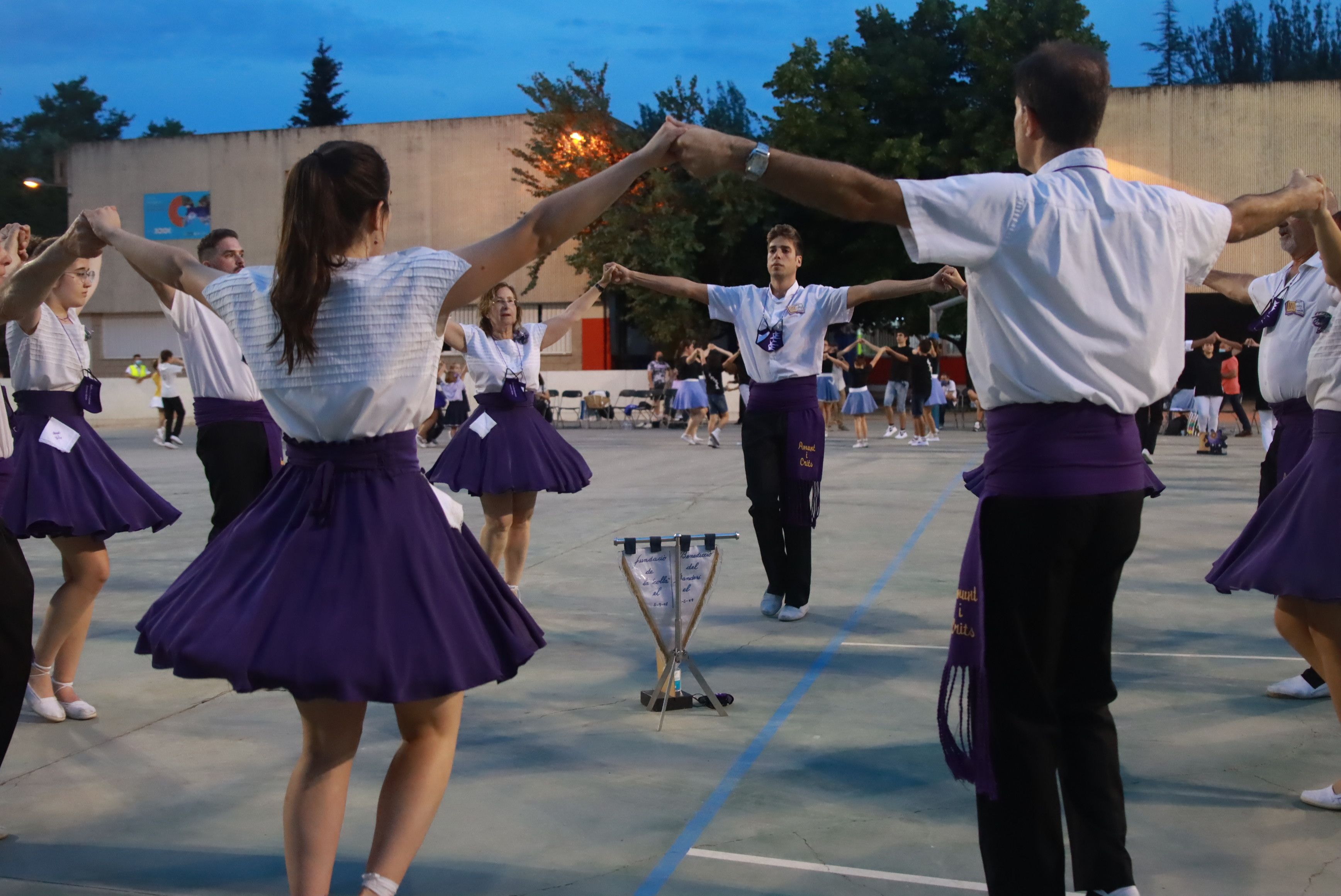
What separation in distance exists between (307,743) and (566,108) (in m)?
32.3

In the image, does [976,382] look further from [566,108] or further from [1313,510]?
[566,108]

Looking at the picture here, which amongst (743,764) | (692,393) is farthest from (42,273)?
(692,393)

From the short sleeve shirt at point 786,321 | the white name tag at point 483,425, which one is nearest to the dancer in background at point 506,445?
the white name tag at point 483,425

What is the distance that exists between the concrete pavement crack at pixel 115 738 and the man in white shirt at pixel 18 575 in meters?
1.00

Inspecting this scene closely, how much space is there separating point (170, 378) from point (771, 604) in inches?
750

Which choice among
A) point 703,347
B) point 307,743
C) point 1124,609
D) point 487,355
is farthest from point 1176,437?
point 307,743

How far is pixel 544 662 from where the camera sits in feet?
18.4

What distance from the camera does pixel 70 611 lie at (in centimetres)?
474

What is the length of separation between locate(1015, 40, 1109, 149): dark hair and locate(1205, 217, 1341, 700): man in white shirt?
1.74 metres

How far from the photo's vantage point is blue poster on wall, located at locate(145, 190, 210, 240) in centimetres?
3712

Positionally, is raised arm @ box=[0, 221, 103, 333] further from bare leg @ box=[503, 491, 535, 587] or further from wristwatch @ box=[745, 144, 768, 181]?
bare leg @ box=[503, 491, 535, 587]

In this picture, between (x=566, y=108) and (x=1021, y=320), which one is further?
(x=566, y=108)

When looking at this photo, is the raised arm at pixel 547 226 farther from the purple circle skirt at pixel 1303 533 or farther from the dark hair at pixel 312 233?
the purple circle skirt at pixel 1303 533

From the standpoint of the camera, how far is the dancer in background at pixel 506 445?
6.70 m
